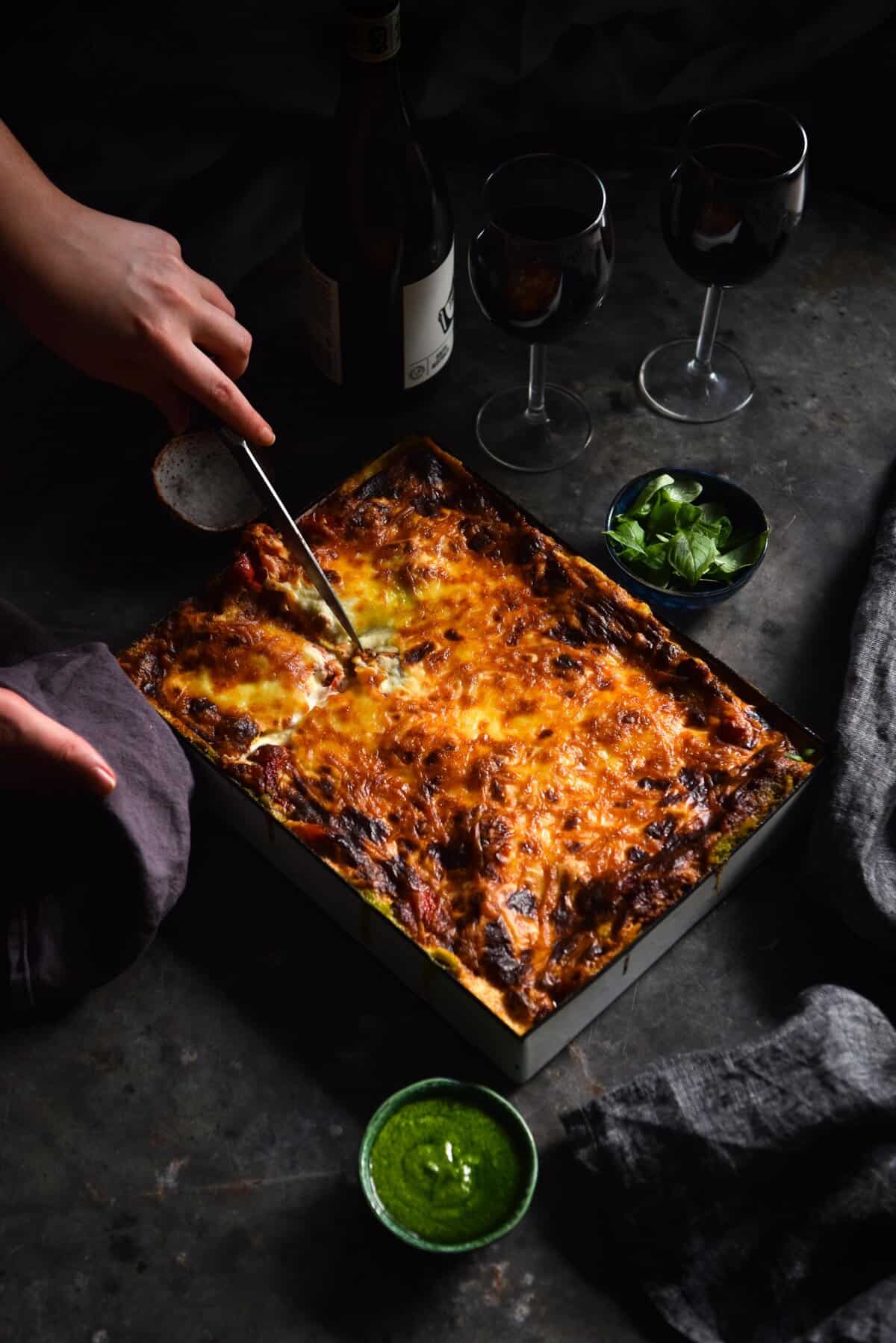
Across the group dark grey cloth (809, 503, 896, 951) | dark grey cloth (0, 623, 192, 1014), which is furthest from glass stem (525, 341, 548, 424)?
dark grey cloth (0, 623, 192, 1014)

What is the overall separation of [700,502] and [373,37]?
87 centimetres

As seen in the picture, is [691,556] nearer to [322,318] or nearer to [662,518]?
[662,518]

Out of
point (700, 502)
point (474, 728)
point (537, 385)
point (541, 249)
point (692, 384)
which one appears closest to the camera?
point (474, 728)

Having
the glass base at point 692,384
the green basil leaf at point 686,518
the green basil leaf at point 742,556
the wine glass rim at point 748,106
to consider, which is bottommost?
the glass base at point 692,384

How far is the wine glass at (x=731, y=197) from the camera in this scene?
2.15m

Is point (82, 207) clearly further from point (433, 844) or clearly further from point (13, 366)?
point (433, 844)

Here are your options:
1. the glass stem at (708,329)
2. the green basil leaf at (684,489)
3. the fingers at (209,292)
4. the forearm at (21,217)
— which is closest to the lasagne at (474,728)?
the green basil leaf at (684,489)

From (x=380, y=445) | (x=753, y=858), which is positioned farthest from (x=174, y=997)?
(x=380, y=445)

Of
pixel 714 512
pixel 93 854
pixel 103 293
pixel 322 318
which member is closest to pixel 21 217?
pixel 103 293

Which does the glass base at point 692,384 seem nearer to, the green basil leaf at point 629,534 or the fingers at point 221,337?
the green basil leaf at point 629,534

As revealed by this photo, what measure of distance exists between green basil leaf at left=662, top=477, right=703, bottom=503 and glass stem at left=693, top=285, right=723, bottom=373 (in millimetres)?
385

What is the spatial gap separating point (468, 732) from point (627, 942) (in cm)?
38

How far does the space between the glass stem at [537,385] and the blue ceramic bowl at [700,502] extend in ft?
0.87

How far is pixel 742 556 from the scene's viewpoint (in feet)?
7.29
